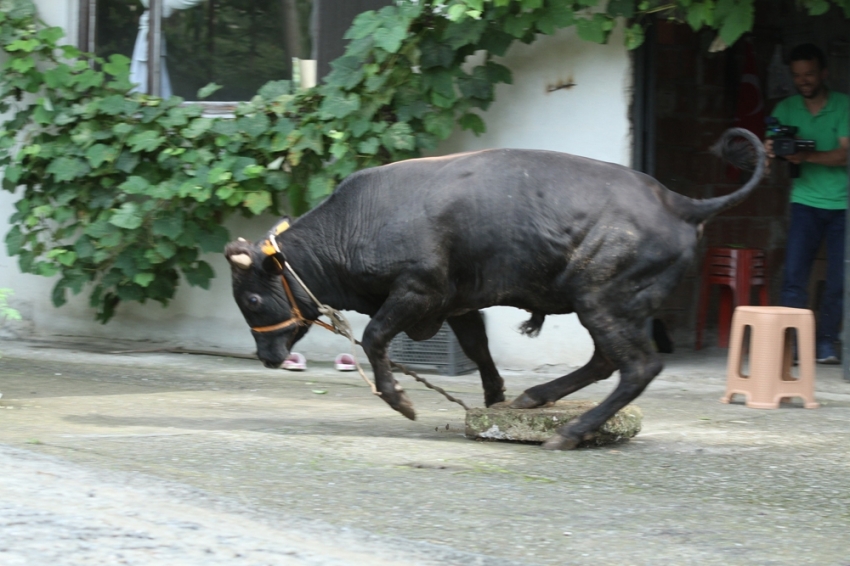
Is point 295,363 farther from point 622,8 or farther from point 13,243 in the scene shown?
point 622,8

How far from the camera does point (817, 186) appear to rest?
319 inches

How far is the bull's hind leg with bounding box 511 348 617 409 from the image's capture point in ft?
18.2

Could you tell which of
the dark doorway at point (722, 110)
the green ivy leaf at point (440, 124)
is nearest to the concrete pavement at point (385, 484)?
the green ivy leaf at point (440, 124)

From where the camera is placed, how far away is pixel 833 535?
3930mm

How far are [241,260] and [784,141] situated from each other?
4.17 metres

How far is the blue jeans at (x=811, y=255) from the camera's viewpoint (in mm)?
8086

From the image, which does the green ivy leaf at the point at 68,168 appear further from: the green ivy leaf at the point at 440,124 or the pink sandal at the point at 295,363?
the green ivy leaf at the point at 440,124

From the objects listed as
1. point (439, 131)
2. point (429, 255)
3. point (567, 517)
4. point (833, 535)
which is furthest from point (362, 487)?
point (439, 131)

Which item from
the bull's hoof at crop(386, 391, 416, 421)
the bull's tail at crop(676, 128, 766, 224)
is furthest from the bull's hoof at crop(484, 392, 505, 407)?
the bull's tail at crop(676, 128, 766, 224)

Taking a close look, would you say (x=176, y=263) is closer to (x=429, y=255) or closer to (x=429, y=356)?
(x=429, y=356)

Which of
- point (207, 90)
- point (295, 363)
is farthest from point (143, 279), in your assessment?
point (207, 90)

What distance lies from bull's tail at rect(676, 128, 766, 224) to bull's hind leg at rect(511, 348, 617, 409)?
2.61 feet

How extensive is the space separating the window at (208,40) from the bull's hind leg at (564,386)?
3.60 m

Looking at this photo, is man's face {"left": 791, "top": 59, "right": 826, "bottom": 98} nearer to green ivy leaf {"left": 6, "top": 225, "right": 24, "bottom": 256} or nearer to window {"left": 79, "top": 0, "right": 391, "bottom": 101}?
window {"left": 79, "top": 0, "right": 391, "bottom": 101}
